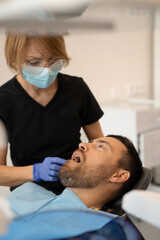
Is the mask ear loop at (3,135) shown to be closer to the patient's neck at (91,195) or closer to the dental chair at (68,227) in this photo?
the patient's neck at (91,195)

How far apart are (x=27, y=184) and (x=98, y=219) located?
52 centimetres

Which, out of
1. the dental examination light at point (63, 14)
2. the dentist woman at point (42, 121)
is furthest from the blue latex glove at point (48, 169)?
the dental examination light at point (63, 14)

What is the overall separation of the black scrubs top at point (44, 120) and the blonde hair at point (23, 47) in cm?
22

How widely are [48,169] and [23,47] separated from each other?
0.38m

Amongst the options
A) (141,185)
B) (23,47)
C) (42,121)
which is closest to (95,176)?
(141,185)

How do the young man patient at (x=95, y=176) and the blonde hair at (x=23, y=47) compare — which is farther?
the young man patient at (x=95, y=176)

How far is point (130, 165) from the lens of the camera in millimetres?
1084

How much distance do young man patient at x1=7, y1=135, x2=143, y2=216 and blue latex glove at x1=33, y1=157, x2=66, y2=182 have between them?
0.07 ft

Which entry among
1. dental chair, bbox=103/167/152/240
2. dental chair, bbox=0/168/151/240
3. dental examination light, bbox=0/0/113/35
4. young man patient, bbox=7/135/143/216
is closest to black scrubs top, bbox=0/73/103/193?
young man patient, bbox=7/135/143/216

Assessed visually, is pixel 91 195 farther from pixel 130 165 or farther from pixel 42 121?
pixel 42 121

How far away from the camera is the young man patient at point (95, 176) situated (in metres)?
1.02

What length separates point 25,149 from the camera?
111 cm

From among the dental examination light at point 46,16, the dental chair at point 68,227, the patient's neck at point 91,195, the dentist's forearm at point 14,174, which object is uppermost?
the dental examination light at point 46,16

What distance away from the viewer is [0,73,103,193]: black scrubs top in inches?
42.5
